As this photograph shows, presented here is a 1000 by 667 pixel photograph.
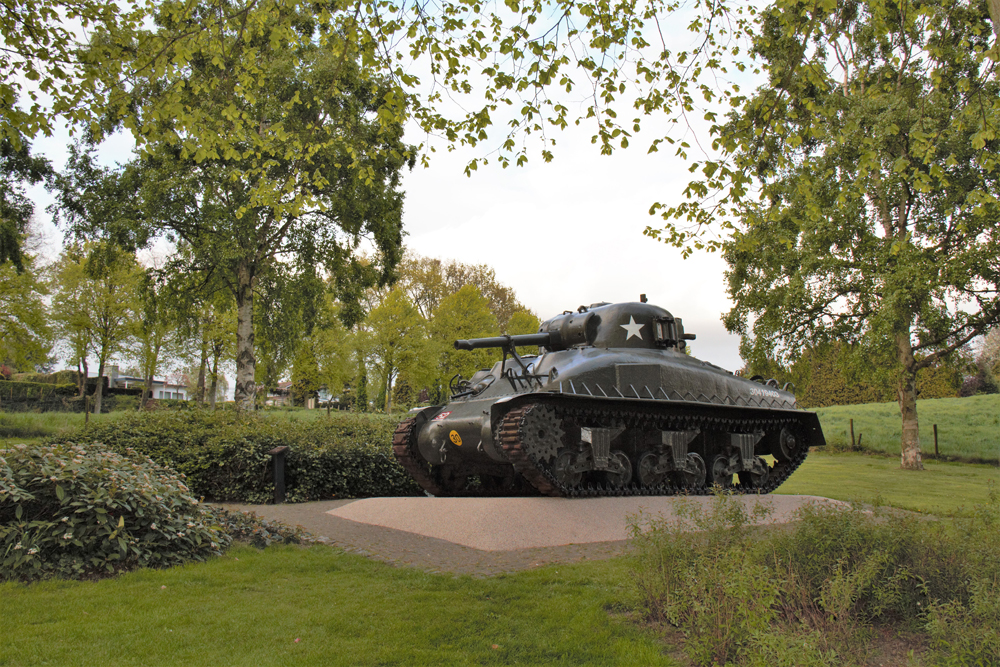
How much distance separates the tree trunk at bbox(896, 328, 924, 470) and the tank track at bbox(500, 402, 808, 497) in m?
8.12

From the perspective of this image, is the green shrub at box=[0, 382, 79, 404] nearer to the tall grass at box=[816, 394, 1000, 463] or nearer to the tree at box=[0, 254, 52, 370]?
the tree at box=[0, 254, 52, 370]

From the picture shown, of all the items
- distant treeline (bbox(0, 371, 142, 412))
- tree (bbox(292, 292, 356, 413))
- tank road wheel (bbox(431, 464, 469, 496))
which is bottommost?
tank road wheel (bbox(431, 464, 469, 496))

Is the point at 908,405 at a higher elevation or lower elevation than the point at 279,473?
higher

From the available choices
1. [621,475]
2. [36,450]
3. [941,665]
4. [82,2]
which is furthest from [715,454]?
[82,2]

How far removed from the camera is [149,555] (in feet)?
21.6

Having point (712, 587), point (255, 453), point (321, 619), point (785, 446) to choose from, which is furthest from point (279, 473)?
point (785, 446)

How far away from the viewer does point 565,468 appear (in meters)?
10.3

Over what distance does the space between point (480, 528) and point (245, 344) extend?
506 inches

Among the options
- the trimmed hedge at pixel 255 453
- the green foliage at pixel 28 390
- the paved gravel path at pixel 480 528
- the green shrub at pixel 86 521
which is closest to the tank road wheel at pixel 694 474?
the paved gravel path at pixel 480 528

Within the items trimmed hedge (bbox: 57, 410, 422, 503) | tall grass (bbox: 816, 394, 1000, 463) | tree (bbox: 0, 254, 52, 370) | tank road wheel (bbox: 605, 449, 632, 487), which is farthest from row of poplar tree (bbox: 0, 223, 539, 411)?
tall grass (bbox: 816, 394, 1000, 463)

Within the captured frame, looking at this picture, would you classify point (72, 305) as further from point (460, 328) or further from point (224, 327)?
point (460, 328)

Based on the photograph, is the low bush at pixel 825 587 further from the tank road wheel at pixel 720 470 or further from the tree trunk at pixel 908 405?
the tree trunk at pixel 908 405

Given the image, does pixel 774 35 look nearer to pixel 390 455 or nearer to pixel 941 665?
pixel 390 455

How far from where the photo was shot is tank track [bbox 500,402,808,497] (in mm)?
9445
